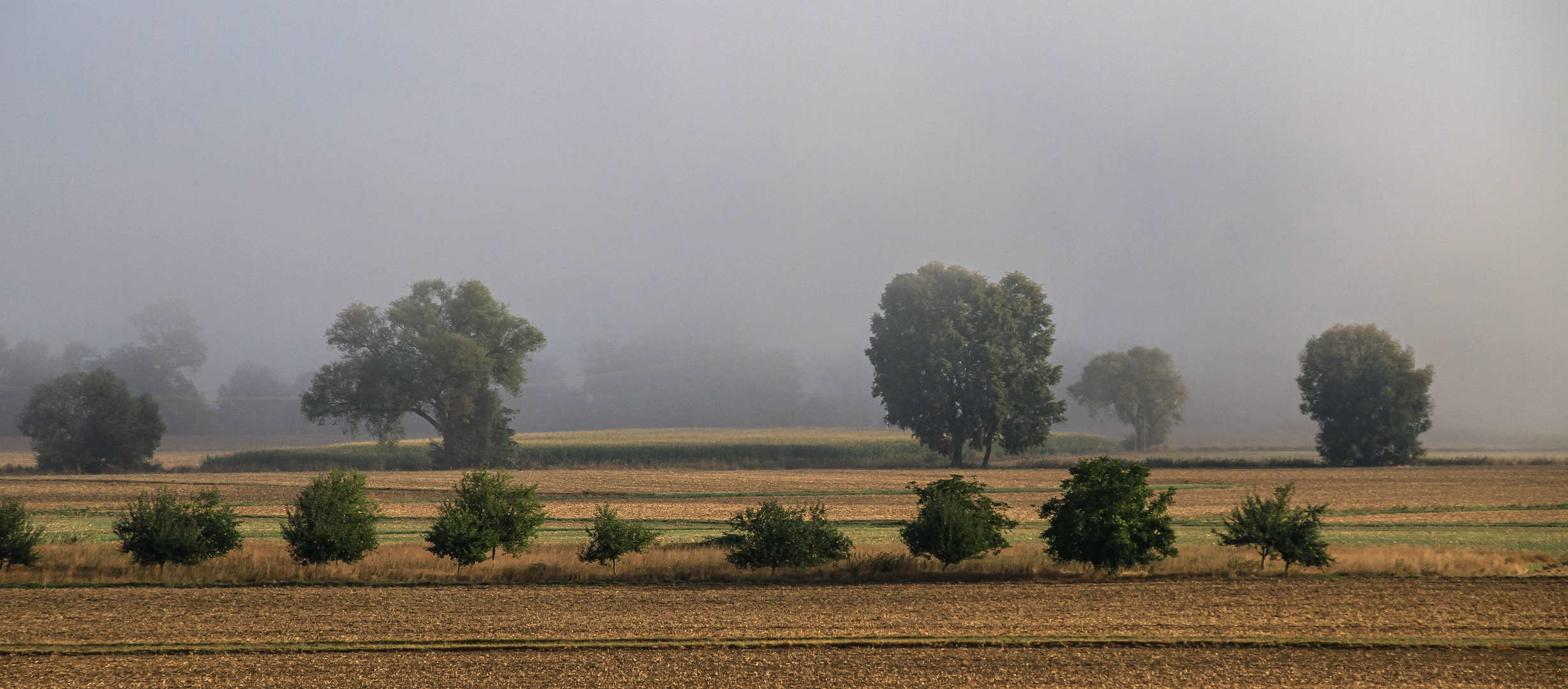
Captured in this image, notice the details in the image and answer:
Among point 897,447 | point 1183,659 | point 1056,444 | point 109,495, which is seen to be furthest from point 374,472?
point 1056,444

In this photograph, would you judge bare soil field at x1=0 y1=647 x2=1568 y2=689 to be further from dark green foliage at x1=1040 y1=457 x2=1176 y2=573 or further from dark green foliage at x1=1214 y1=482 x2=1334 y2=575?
dark green foliage at x1=1214 y1=482 x2=1334 y2=575

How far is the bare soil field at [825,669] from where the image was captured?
36.2 ft

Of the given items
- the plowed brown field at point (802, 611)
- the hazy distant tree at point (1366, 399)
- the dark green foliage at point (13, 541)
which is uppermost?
the hazy distant tree at point (1366, 399)

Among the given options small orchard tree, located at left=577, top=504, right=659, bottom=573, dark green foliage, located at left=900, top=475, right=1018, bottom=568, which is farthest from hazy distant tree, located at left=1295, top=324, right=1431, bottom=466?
small orchard tree, located at left=577, top=504, right=659, bottom=573

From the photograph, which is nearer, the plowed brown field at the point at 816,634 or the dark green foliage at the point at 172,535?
the plowed brown field at the point at 816,634

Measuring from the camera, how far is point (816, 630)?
13.7m

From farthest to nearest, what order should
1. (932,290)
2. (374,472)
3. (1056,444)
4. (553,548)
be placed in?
(1056,444), (932,290), (374,472), (553,548)

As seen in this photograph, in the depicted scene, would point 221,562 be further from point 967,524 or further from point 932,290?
point 932,290

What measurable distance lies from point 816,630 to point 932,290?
53357 mm

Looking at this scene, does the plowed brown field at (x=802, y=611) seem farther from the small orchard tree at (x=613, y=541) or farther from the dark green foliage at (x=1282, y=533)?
the small orchard tree at (x=613, y=541)

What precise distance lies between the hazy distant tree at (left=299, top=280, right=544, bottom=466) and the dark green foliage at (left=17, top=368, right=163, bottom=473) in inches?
443

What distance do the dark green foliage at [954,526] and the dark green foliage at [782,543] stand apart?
1.79 metres

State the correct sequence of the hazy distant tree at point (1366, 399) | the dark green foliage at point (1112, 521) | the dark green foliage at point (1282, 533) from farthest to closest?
the hazy distant tree at point (1366, 399) < the dark green foliage at point (1282, 533) < the dark green foliage at point (1112, 521)

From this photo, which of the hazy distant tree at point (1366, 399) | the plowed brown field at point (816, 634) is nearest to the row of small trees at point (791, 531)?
the plowed brown field at point (816, 634)
